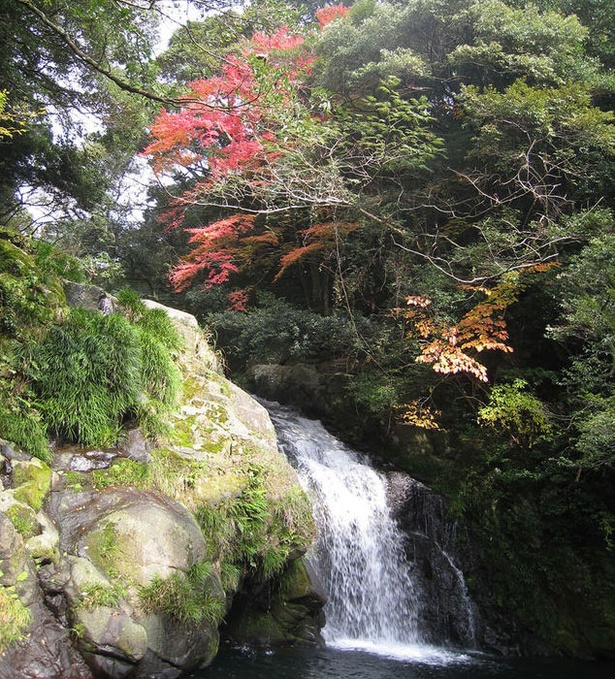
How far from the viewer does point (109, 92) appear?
9.98m

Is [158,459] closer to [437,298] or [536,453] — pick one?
[437,298]

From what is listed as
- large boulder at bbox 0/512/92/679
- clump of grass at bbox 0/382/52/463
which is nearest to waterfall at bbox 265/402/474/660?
large boulder at bbox 0/512/92/679

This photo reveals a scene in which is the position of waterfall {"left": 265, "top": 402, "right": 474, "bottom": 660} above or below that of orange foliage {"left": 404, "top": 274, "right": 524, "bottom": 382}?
below

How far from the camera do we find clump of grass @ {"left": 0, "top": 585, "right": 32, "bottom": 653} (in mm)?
3585

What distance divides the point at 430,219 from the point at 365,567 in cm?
859

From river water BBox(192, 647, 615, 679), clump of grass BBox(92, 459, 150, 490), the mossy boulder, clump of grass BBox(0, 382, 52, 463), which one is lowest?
river water BBox(192, 647, 615, 679)

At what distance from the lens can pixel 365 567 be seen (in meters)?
8.09

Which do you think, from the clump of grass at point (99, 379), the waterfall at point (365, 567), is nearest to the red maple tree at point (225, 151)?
the clump of grass at point (99, 379)

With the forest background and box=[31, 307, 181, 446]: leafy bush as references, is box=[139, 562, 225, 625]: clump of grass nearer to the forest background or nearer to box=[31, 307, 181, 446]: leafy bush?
box=[31, 307, 181, 446]: leafy bush

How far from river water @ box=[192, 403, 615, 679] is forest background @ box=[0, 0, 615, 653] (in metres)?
1.26

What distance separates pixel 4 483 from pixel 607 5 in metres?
15.7

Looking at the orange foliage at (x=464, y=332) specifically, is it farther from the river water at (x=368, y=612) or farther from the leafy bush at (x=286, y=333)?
the river water at (x=368, y=612)

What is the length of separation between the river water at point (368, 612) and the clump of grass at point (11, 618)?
2736mm

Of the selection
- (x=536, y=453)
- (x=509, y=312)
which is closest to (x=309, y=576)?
(x=536, y=453)
